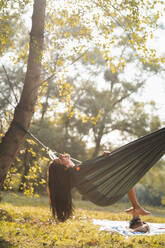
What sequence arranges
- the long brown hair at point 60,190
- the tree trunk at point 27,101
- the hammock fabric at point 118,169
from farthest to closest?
the tree trunk at point 27,101 → the long brown hair at point 60,190 → the hammock fabric at point 118,169

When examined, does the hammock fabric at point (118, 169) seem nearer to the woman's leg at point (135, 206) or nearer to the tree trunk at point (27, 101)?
the woman's leg at point (135, 206)

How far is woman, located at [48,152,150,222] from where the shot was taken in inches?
111

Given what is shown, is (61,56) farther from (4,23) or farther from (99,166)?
(99,166)

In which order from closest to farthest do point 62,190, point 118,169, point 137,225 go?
point 118,169
point 62,190
point 137,225

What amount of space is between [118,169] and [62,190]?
61cm

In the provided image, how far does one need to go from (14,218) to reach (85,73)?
371 inches

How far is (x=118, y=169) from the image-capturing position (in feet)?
8.78

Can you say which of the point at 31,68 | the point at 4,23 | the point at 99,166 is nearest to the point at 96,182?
the point at 99,166

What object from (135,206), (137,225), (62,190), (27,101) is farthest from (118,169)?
(27,101)

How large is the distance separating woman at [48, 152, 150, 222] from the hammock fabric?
9 cm

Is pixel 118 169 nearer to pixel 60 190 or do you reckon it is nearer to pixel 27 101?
pixel 60 190

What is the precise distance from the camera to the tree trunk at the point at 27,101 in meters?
3.05

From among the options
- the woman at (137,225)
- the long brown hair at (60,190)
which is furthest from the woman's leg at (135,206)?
the long brown hair at (60,190)

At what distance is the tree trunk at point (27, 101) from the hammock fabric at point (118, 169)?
768mm
